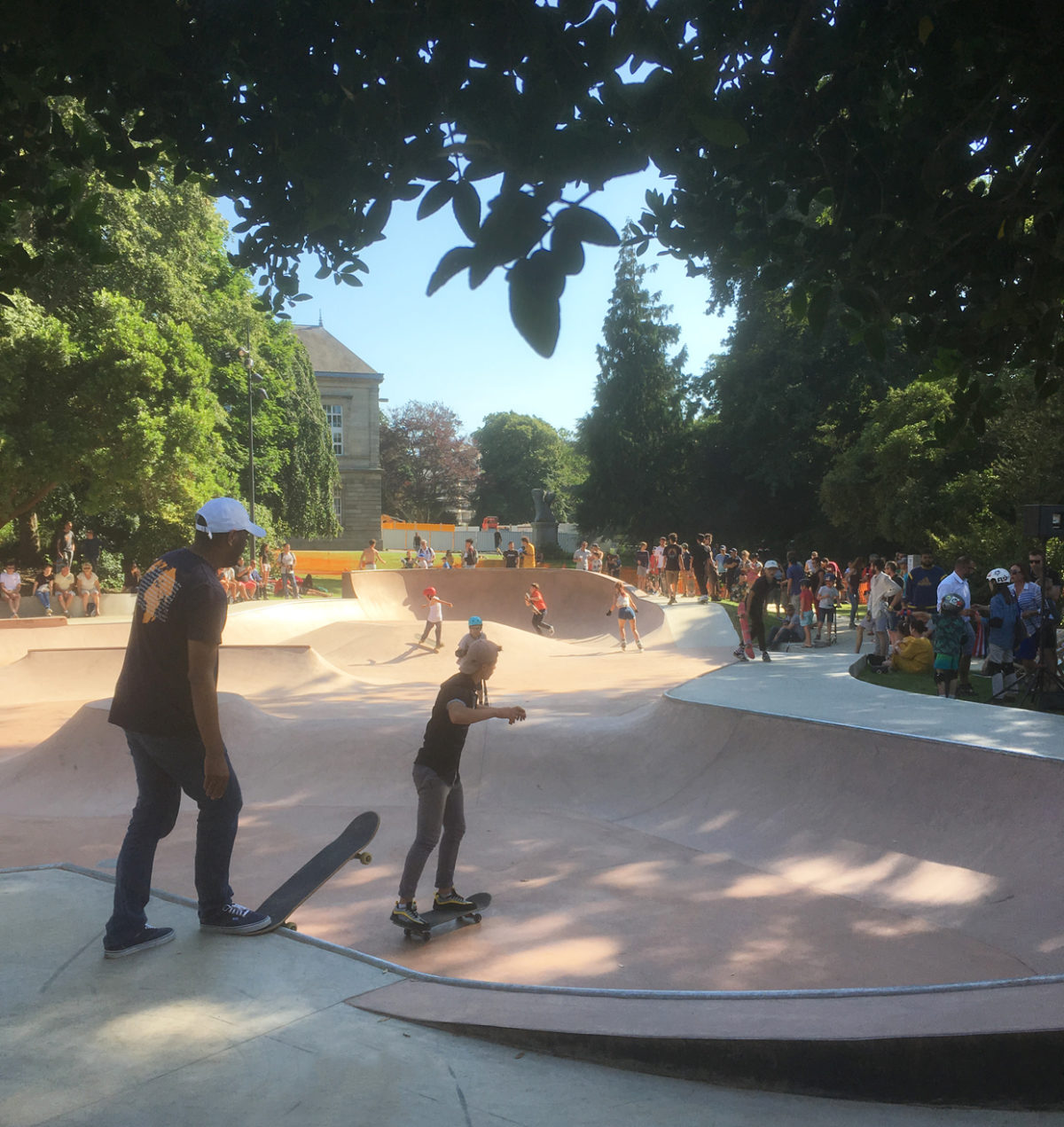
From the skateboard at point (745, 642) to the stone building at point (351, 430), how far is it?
4804 centimetres

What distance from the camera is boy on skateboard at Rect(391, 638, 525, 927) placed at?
494 centimetres

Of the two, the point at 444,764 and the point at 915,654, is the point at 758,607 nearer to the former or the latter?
the point at 915,654

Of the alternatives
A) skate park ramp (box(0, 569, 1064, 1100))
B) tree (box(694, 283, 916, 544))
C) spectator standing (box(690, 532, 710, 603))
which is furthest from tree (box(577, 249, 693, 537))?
skate park ramp (box(0, 569, 1064, 1100))

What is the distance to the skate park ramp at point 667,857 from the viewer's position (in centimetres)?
322

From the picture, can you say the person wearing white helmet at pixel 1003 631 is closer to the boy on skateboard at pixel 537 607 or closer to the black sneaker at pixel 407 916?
the black sneaker at pixel 407 916

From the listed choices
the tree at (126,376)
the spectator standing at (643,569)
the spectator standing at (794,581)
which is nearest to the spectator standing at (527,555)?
the spectator standing at (643,569)

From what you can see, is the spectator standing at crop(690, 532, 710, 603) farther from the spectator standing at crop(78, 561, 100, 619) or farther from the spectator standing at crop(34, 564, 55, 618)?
the spectator standing at crop(34, 564, 55, 618)

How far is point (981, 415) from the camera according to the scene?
4625 mm

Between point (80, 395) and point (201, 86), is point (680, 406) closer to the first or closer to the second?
point (80, 395)

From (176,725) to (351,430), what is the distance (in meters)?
61.0

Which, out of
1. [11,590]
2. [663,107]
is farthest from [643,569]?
[663,107]

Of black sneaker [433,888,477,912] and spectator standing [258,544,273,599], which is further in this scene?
spectator standing [258,544,273,599]

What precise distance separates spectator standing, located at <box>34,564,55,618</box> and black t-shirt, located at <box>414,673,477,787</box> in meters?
20.6

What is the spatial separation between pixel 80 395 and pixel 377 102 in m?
22.3
